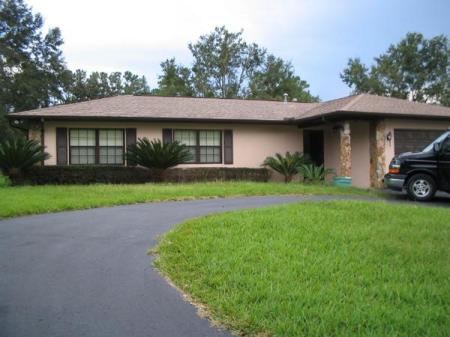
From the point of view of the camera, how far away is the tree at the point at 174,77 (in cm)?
4297

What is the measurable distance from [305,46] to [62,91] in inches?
1085

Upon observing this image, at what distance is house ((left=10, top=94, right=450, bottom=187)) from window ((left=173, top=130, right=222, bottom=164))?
41 millimetres

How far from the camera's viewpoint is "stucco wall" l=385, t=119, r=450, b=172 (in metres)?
15.8

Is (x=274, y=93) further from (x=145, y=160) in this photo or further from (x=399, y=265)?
(x=399, y=265)

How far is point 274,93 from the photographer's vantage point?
4281 cm

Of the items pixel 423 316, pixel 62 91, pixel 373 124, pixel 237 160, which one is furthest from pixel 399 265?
pixel 62 91

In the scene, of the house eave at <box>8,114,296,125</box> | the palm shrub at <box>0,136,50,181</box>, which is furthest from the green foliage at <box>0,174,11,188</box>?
the house eave at <box>8,114,296,125</box>

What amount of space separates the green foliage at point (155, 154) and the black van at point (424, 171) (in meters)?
7.72

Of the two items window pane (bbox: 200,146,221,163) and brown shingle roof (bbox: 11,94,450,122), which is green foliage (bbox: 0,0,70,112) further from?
window pane (bbox: 200,146,221,163)

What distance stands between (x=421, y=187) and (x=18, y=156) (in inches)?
503

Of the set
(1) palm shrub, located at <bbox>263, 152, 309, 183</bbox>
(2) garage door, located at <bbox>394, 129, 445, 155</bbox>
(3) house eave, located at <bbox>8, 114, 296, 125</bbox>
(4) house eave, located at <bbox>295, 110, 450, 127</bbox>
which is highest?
(3) house eave, located at <bbox>8, 114, 296, 125</bbox>

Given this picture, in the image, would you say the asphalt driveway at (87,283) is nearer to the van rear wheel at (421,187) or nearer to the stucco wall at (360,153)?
the van rear wheel at (421,187)

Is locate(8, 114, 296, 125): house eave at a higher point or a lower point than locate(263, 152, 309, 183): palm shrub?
higher

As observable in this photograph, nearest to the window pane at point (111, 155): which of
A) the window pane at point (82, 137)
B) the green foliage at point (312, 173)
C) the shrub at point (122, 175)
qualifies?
the window pane at point (82, 137)
